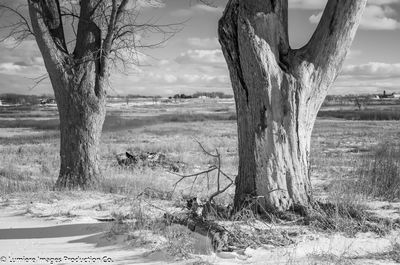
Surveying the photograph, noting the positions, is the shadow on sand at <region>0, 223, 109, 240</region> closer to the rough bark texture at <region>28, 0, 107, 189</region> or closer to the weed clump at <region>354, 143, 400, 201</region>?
the rough bark texture at <region>28, 0, 107, 189</region>

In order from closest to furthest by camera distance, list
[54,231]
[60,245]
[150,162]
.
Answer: [60,245] < [54,231] < [150,162]

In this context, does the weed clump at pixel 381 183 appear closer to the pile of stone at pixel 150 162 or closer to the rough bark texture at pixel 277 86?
the rough bark texture at pixel 277 86

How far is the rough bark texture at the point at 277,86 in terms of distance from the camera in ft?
19.0

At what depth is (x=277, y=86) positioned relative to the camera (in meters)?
5.82

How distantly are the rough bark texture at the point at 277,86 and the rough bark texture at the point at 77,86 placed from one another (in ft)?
13.7

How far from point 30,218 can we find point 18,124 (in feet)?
130

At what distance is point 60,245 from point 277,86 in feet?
10.7

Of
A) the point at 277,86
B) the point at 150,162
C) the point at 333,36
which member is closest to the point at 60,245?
the point at 277,86

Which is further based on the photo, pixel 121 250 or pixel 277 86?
pixel 277 86

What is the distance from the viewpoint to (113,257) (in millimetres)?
4531

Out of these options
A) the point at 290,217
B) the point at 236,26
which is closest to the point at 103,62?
the point at 236,26

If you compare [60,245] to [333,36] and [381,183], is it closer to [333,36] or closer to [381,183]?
[333,36]

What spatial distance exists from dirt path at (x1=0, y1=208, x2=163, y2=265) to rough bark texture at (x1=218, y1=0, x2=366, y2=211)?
6.19 ft

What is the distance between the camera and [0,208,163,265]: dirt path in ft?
14.7
